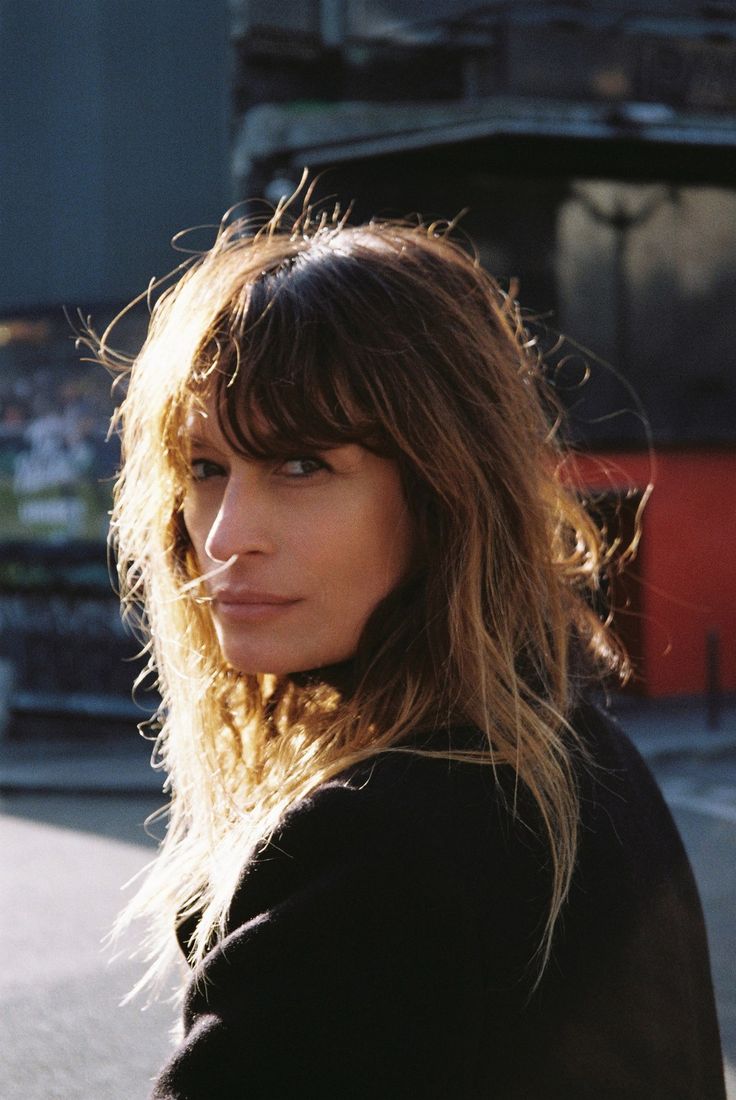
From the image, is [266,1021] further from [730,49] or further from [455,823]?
[730,49]

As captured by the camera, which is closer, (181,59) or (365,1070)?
(365,1070)

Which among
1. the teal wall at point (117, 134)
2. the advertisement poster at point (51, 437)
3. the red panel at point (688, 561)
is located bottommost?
the red panel at point (688, 561)

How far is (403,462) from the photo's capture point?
1432 millimetres

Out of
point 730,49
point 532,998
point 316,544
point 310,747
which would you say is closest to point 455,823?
point 532,998

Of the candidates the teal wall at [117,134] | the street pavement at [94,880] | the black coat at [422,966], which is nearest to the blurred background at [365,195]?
the teal wall at [117,134]

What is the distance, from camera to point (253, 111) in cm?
1195

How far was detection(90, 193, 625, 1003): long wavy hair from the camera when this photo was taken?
1.36 metres

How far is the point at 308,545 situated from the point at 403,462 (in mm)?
132

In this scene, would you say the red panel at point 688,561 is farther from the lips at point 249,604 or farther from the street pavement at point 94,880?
the lips at point 249,604

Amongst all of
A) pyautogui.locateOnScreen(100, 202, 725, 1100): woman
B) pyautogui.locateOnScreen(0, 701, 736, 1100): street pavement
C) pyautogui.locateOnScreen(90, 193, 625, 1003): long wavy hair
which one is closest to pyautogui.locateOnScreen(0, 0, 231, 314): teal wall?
pyautogui.locateOnScreen(0, 701, 736, 1100): street pavement

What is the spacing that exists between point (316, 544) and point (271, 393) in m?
0.16

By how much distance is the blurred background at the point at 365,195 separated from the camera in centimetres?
1160

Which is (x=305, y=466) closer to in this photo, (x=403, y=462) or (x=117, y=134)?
(x=403, y=462)

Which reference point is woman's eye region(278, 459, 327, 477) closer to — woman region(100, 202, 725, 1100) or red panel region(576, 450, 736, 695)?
woman region(100, 202, 725, 1100)
